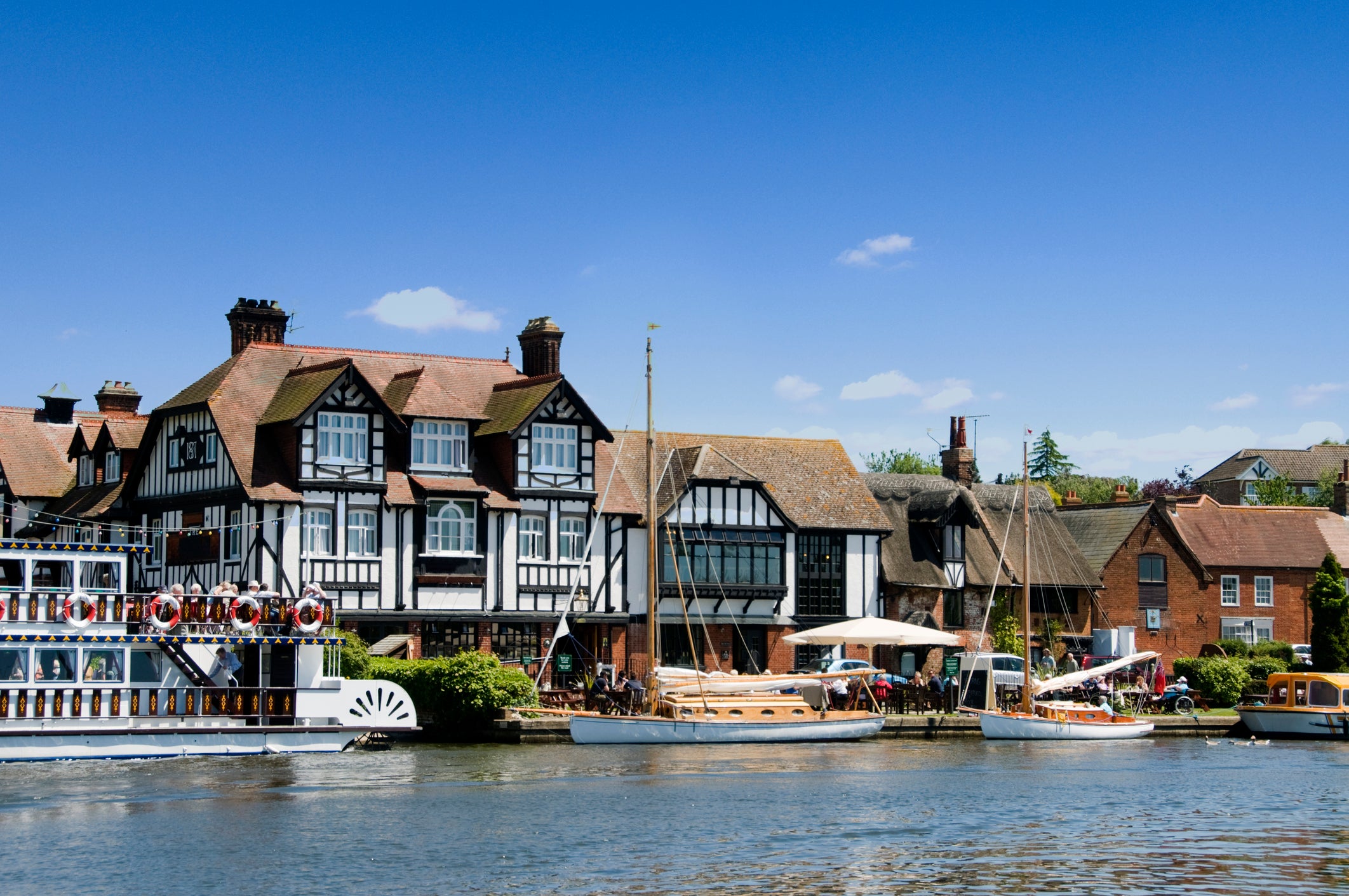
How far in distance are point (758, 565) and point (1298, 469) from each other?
85231 mm

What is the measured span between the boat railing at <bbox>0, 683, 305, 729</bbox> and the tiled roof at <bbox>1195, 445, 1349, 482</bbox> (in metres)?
101

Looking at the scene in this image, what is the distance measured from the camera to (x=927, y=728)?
151 ft

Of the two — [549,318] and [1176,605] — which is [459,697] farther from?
[1176,605]

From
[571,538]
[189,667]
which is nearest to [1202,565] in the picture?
[571,538]

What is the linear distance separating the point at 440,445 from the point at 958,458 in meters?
21.4

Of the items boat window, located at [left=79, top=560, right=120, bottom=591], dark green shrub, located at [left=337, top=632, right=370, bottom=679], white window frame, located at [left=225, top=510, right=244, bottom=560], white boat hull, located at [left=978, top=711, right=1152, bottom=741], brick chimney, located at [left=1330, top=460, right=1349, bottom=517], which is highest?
brick chimney, located at [left=1330, top=460, right=1349, bottom=517]

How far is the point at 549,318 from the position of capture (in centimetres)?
5478

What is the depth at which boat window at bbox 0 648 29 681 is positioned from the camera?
35188mm

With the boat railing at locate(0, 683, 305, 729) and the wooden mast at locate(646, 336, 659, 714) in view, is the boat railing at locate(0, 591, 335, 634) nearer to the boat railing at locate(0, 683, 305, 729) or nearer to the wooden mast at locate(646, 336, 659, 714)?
the boat railing at locate(0, 683, 305, 729)

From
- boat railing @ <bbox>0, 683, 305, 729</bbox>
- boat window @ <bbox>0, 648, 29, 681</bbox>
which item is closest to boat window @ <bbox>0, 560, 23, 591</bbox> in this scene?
boat window @ <bbox>0, 648, 29, 681</bbox>

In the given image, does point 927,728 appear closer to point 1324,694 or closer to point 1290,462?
point 1324,694

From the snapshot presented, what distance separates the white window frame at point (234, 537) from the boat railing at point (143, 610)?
7763 mm

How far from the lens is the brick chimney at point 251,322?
173ft

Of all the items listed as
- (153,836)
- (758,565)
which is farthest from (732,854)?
(758,565)
